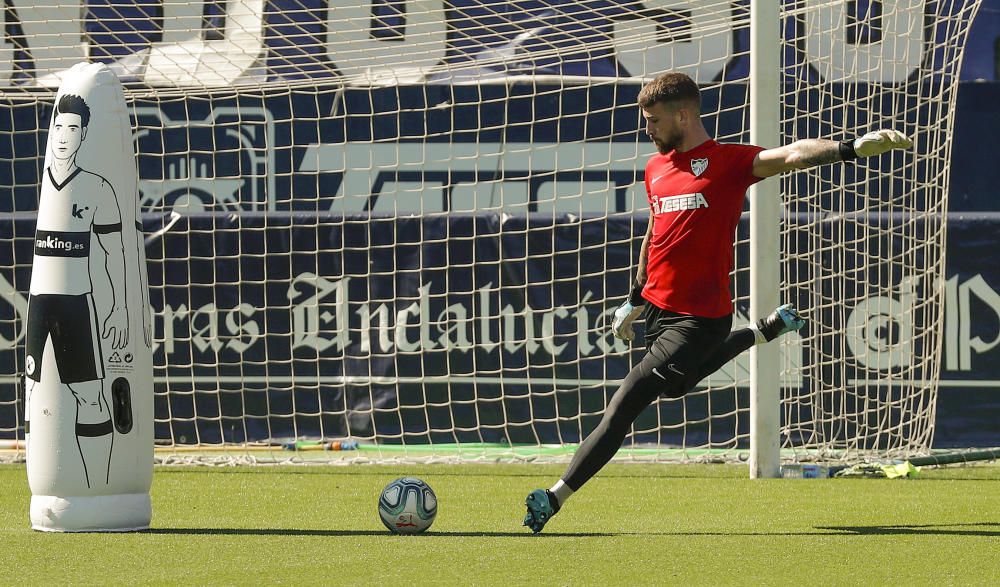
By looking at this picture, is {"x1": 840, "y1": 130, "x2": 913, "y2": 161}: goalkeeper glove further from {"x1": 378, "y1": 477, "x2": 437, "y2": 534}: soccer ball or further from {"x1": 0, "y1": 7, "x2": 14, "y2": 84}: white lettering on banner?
{"x1": 0, "y1": 7, "x2": 14, "y2": 84}: white lettering on banner

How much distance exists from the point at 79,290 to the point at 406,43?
5.82m

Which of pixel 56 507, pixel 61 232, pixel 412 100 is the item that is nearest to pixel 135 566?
pixel 56 507

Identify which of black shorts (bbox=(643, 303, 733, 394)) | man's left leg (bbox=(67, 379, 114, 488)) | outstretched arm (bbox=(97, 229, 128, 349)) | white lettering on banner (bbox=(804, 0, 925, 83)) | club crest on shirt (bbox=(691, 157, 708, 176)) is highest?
white lettering on banner (bbox=(804, 0, 925, 83))

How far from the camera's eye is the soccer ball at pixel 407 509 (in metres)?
4.55

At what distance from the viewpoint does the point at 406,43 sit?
394 inches

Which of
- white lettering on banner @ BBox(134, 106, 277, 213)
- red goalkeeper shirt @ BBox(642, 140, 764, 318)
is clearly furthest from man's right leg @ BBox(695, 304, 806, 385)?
white lettering on banner @ BBox(134, 106, 277, 213)

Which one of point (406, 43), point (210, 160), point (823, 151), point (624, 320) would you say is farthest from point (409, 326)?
point (823, 151)

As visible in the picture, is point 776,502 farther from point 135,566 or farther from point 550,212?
point 550,212

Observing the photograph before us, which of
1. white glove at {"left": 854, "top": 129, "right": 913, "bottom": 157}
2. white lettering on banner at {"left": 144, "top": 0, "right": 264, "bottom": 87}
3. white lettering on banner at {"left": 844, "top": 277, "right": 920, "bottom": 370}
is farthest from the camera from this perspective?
white lettering on banner at {"left": 144, "top": 0, "right": 264, "bottom": 87}

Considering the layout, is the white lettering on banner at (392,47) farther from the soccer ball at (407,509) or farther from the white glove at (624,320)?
the soccer ball at (407,509)

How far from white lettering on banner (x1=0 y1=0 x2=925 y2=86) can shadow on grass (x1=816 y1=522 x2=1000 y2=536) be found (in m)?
3.70

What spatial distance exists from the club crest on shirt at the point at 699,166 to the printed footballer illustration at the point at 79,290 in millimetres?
1962

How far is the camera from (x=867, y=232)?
8.33 metres

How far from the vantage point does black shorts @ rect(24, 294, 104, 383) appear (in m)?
4.52
